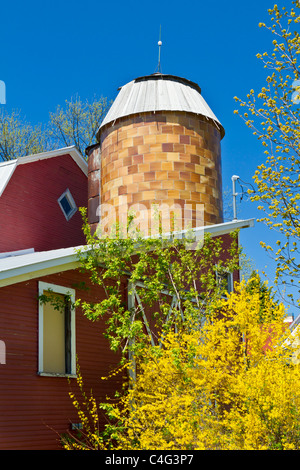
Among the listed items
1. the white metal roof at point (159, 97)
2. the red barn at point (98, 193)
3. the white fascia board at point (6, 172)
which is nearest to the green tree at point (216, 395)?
the red barn at point (98, 193)

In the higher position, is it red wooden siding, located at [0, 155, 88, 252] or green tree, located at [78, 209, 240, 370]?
red wooden siding, located at [0, 155, 88, 252]

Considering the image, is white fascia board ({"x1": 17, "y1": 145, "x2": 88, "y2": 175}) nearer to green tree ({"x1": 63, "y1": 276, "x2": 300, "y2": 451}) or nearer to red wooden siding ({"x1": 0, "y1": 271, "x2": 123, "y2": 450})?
red wooden siding ({"x1": 0, "y1": 271, "x2": 123, "y2": 450})

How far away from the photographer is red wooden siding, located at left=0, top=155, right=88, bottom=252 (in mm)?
17172

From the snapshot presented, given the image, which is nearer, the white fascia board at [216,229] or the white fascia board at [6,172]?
the white fascia board at [216,229]

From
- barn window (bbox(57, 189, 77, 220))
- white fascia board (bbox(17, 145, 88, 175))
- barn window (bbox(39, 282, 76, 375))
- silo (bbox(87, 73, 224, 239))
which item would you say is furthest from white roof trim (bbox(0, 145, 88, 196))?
barn window (bbox(39, 282, 76, 375))

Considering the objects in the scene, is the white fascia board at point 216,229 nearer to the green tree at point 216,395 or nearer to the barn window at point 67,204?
the green tree at point 216,395

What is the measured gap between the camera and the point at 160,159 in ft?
58.1

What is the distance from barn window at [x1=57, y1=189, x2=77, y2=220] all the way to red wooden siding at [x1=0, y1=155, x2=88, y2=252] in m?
0.14

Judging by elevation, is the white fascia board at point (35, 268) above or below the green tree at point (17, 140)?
below

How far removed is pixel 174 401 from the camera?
10.8 meters

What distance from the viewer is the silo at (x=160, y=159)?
1755 centimetres

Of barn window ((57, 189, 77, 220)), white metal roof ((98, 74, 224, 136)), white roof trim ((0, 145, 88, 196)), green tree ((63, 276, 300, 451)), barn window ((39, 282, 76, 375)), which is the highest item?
white metal roof ((98, 74, 224, 136))

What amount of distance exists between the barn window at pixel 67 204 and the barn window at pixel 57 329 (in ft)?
23.9
